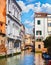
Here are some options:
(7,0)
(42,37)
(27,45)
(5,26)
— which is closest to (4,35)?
(5,26)

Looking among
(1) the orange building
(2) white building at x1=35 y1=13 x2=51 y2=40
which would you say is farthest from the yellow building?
(1) the orange building

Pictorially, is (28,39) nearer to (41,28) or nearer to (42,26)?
(42,26)

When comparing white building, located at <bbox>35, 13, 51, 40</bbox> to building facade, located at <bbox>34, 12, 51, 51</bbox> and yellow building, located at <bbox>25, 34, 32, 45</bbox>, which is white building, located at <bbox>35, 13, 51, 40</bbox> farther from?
yellow building, located at <bbox>25, 34, 32, 45</bbox>

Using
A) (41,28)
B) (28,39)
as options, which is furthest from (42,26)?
(28,39)

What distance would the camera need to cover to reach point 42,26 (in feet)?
90.7

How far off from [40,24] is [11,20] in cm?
902

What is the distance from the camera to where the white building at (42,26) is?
27.0 meters

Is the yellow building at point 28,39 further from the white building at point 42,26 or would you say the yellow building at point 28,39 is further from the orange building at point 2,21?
the orange building at point 2,21

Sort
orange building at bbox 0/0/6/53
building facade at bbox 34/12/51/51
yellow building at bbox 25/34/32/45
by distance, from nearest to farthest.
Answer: orange building at bbox 0/0/6/53 → building facade at bbox 34/12/51/51 → yellow building at bbox 25/34/32/45

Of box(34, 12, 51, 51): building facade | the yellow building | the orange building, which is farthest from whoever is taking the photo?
the yellow building

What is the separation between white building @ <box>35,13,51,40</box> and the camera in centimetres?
2703

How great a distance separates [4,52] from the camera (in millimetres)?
16312

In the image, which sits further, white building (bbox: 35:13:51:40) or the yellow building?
the yellow building

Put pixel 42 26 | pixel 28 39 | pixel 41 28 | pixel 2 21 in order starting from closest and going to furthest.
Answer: pixel 2 21
pixel 41 28
pixel 42 26
pixel 28 39
